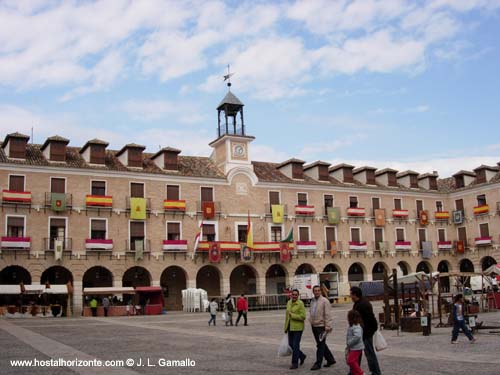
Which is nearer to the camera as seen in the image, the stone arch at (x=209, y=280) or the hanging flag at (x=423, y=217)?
the stone arch at (x=209, y=280)

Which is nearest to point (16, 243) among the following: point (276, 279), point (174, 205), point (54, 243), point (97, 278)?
point (54, 243)

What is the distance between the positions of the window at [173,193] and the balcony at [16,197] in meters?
10.3

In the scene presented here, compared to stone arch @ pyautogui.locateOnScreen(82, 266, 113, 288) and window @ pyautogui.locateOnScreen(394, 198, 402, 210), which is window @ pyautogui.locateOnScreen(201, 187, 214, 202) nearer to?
stone arch @ pyautogui.locateOnScreen(82, 266, 113, 288)

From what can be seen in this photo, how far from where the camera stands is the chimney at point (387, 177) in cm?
5794

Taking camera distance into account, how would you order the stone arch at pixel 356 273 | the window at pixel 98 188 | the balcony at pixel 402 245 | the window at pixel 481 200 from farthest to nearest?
the window at pixel 481 200, the balcony at pixel 402 245, the stone arch at pixel 356 273, the window at pixel 98 188

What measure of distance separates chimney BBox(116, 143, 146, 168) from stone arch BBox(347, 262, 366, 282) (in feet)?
70.1

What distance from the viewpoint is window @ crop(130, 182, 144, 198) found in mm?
44812

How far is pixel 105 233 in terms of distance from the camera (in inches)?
1699

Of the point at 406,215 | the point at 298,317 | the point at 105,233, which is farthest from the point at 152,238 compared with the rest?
the point at 298,317

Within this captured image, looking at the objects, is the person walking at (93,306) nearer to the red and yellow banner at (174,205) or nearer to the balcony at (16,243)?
the balcony at (16,243)

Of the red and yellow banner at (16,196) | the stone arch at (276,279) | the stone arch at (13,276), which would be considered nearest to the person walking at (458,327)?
the red and yellow banner at (16,196)

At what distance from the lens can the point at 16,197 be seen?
4016 cm

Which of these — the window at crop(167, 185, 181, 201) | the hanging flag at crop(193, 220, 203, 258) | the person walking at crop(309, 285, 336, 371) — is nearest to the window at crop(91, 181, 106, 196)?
the window at crop(167, 185, 181, 201)

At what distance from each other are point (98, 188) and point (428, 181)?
3302cm
